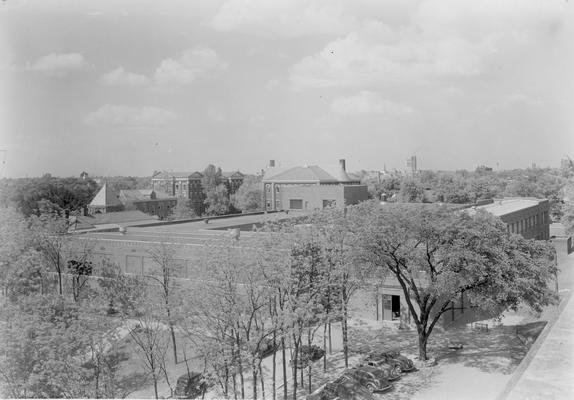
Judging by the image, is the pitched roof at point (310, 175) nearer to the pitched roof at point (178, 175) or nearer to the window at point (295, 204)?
the window at point (295, 204)

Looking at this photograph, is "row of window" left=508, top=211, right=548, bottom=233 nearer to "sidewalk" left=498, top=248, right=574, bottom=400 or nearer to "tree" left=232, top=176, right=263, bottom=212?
"sidewalk" left=498, top=248, right=574, bottom=400

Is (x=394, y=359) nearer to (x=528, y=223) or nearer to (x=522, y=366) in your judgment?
(x=522, y=366)

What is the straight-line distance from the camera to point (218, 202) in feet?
303

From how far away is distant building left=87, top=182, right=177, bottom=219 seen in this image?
82938 millimetres

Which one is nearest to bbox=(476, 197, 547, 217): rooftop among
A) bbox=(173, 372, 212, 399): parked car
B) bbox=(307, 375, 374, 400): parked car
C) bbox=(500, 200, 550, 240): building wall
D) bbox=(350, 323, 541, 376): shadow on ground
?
bbox=(500, 200, 550, 240): building wall

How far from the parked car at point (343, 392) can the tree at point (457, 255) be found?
5418 mm

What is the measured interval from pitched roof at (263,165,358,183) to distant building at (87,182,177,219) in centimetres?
2342

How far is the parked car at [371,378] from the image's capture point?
68.6 feet

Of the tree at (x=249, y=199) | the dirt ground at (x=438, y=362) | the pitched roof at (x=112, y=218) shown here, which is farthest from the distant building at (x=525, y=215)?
the tree at (x=249, y=199)

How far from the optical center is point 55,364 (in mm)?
14664

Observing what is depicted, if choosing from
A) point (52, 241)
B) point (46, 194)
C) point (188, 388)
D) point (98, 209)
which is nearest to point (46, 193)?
point (46, 194)

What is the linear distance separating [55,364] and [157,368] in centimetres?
813

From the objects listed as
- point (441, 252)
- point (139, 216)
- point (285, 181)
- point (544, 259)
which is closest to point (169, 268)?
point (441, 252)

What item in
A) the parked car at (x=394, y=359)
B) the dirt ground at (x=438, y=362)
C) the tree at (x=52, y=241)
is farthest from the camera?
the tree at (x=52, y=241)
